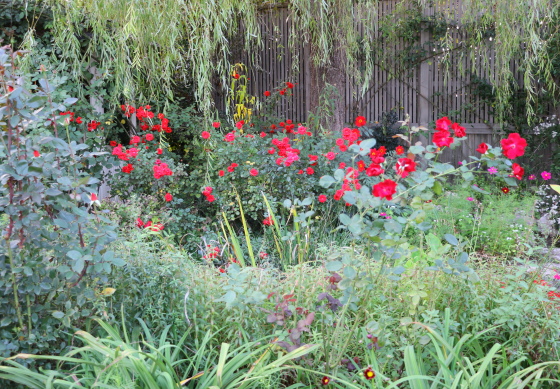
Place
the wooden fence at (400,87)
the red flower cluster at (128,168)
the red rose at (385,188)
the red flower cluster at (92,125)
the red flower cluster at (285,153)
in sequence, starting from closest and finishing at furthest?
the red rose at (385,188)
the red flower cluster at (285,153)
the red flower cluster at (128,168)
the red flower cluster at (92,125)
the wooden fence at (400,87)

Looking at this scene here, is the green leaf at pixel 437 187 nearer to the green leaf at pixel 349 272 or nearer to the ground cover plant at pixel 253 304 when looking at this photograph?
the ground cover plant at pixel 253 304

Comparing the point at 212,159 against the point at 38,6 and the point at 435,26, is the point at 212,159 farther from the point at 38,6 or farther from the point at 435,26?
the point at 435,26

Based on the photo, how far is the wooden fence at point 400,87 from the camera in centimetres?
639

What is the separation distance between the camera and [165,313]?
195 cm

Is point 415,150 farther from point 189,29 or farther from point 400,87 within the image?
point 400,87

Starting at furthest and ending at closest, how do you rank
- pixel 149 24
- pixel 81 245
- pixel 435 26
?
pixel 435 26 < pixel 149 24 < pixel 81 245

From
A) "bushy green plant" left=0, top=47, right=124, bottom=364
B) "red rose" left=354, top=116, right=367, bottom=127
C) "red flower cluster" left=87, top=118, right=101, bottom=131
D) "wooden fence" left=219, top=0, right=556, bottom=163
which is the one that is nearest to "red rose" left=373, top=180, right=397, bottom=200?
"bushy green plant" left=0, top=47, right=124, bottom=364

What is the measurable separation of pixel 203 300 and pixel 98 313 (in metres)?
0.36

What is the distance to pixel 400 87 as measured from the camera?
263 inches

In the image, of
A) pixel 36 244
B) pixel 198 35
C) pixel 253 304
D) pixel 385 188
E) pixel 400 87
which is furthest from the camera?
pixel 400 87

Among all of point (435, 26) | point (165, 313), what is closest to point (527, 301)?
point (165, 313)

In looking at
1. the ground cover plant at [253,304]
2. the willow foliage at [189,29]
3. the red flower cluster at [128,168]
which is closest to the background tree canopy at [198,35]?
the willow foliage at [189,29]

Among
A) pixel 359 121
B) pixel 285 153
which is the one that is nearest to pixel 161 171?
pixel 285 153

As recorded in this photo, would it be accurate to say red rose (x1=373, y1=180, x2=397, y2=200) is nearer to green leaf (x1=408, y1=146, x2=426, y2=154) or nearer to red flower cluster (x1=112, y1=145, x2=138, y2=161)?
green leaf (x1=408, y1=146, x2=426, y2=154)
